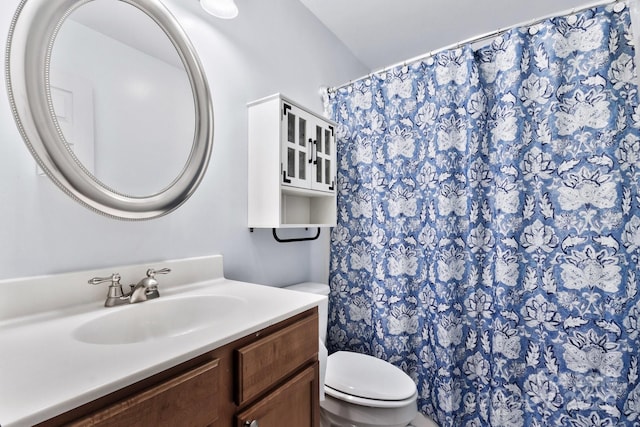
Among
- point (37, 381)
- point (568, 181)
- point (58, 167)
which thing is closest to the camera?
point (37, 381)

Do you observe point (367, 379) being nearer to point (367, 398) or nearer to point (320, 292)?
point (367, 398)

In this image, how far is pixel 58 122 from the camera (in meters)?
0.80

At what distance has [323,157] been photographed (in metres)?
1.64

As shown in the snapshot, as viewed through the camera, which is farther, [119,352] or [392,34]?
[392,34]

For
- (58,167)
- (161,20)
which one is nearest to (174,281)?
(58,167)

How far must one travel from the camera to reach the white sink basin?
0.77 meters

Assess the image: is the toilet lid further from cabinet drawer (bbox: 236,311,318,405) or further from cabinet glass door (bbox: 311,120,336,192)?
cabinet glass door (bbox: 311,120,336,192)

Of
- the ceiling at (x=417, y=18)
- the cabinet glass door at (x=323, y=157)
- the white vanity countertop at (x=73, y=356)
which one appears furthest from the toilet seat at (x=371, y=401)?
the ceiling at (x=417, y=18)

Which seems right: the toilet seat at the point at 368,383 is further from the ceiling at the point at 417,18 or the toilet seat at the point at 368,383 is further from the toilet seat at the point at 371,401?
the ceiling at the point at 417,18

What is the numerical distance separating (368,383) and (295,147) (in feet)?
3.68

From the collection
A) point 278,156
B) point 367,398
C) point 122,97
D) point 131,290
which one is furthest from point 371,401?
point 122,97

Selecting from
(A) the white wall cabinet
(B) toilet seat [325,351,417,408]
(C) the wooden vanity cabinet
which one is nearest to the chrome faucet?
(C) the wooden vanity cabinet

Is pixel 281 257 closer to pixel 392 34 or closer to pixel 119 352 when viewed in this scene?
pixel 119 352

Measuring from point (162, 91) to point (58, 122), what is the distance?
0.35 meters
